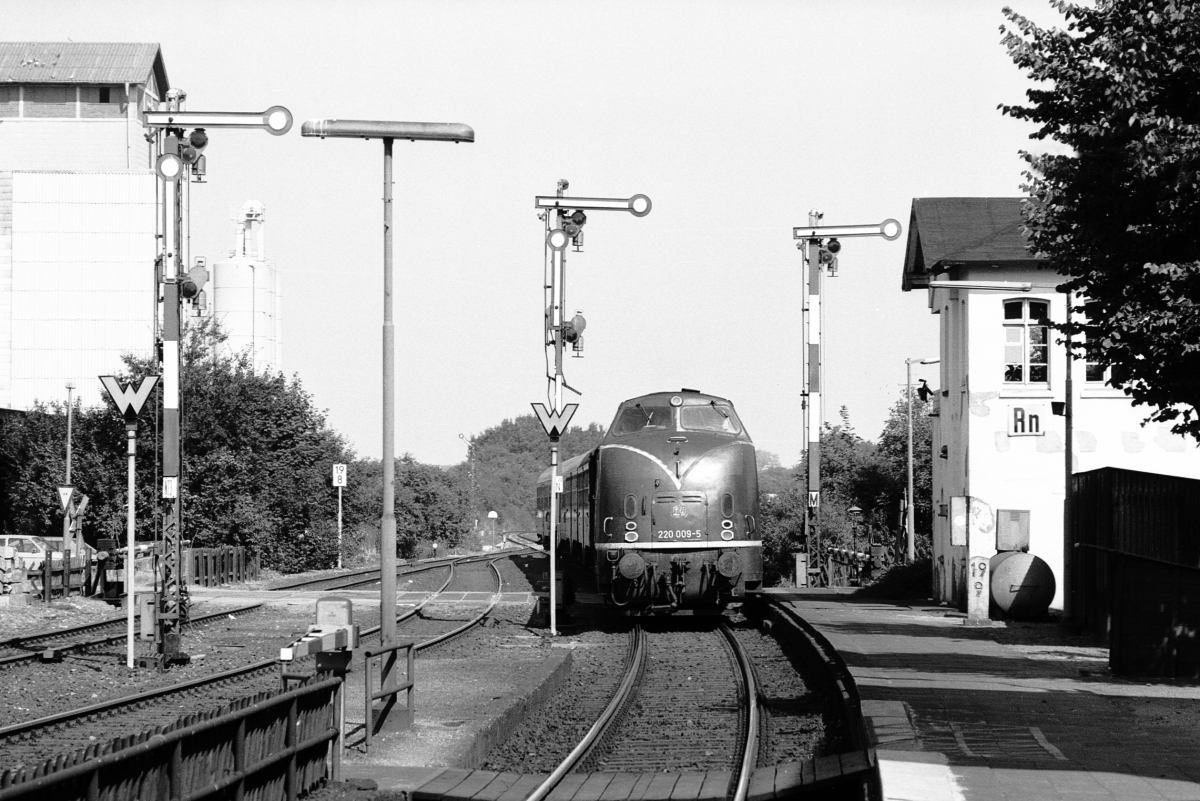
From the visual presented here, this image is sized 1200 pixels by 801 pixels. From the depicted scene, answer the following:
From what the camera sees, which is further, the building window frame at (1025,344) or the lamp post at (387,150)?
the building window frame at (1025,344)

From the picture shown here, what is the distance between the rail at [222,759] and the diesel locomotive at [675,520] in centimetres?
1275

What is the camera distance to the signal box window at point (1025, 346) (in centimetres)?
2941

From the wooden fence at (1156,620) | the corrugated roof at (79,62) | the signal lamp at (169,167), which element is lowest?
the wooden fence at (1156,620)

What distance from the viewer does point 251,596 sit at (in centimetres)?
3281

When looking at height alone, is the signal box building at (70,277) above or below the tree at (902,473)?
above

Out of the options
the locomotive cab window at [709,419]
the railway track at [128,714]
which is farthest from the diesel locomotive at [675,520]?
→ the railway track at [128,714]

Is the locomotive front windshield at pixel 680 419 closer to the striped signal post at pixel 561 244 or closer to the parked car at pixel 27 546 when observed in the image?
the striped signal post at pixel 561 244

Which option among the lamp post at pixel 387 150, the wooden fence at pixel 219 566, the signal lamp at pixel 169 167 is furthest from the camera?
the wooden fence at pixel 219 566

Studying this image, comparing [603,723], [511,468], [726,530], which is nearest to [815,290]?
[726,530]

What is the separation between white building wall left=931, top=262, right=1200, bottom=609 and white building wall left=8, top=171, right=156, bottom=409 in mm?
57165

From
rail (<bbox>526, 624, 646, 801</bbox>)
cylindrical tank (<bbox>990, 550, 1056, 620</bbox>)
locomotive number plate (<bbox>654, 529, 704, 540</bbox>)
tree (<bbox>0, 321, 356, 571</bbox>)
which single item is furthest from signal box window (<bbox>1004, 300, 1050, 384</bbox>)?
tree (<bbox>0, 321, 356, 571</bbox>)

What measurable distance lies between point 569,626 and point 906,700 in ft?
40.4

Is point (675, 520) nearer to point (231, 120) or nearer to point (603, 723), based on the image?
point (603, 723)

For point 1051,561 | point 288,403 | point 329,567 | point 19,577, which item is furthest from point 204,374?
point 1051,561
